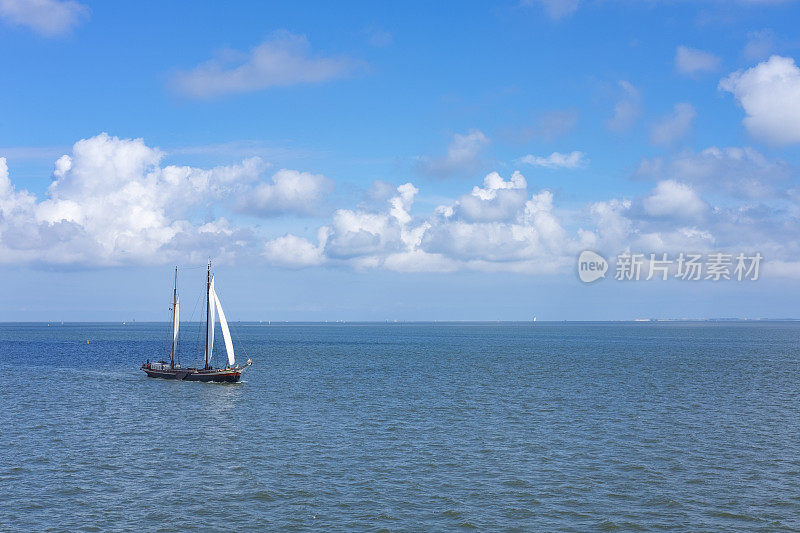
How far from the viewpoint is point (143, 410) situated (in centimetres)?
6269

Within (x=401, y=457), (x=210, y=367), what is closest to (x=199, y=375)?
(x=210, y=367)

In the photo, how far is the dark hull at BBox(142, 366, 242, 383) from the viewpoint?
8344 centimetres

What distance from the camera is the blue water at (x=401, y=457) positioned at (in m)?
31.4

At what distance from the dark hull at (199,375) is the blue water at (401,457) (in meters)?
1.58

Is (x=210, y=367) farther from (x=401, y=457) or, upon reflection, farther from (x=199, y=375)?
(x=401, y=457)

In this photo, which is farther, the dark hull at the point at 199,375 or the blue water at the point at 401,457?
the dark hull at the point at 199,375

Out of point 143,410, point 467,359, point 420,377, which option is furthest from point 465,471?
point 467,359

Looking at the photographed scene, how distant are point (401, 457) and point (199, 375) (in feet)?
169

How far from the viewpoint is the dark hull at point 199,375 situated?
83.4m

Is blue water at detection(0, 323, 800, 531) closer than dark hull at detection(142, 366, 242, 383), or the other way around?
blue water at detection(0, 323, 800, 531)

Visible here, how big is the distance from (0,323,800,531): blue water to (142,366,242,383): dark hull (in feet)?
5.18

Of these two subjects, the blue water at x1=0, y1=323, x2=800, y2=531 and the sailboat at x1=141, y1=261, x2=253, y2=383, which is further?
the sailboat at x1=141, y1=261, x2=253, y2=383

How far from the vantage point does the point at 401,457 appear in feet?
139

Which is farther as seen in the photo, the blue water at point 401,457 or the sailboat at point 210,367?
the sailboat at point 210,367
